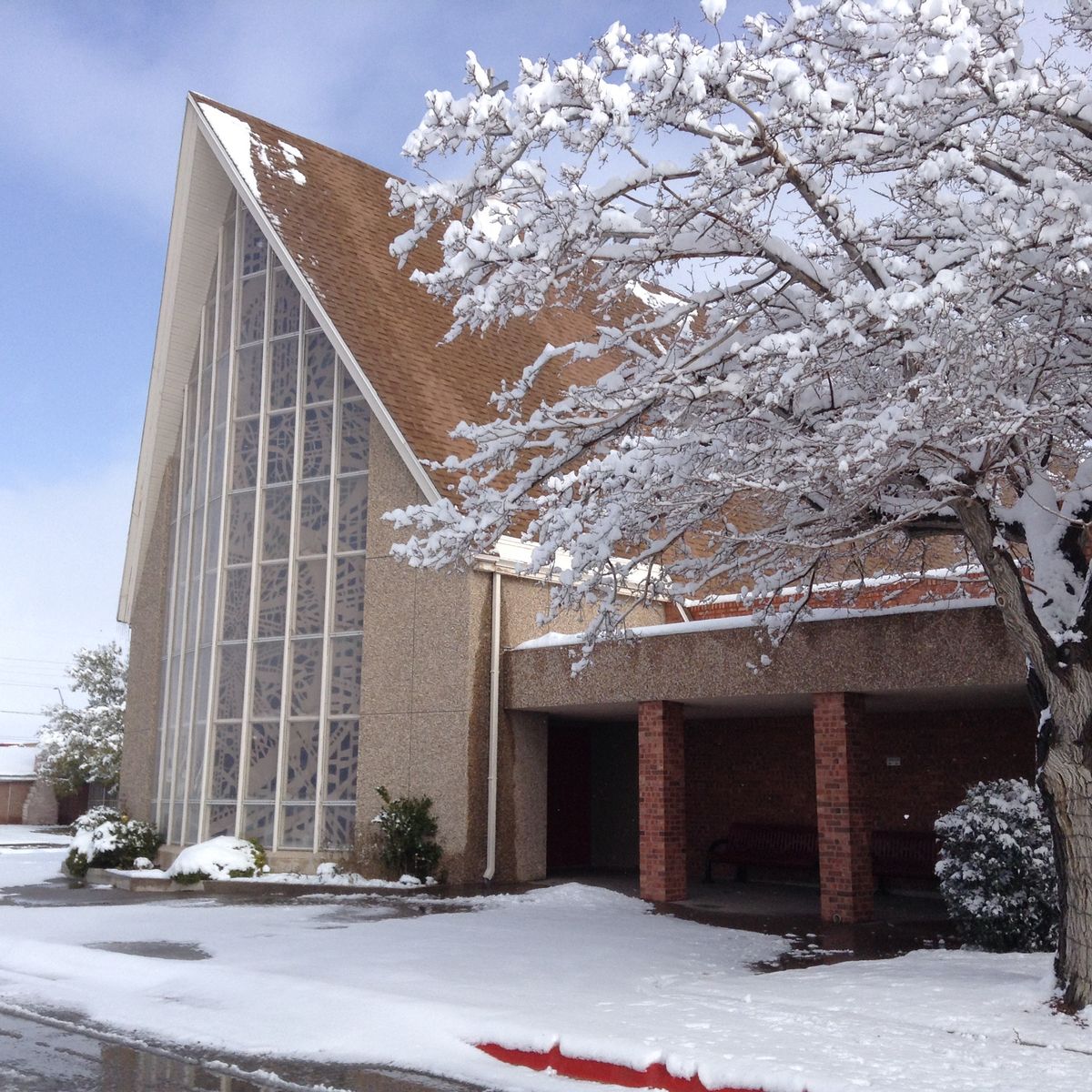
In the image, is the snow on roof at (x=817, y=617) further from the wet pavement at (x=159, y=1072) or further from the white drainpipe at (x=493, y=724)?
the wet pavement at (x=159, y=1072)

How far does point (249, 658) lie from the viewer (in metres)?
18.6

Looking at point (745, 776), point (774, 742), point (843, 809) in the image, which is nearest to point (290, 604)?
point (745, 776)

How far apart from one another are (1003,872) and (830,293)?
5.24 metres

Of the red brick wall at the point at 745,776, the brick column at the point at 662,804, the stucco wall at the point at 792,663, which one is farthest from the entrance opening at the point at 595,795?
the brick column at the point at 662,804

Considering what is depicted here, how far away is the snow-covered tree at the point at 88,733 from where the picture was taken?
132ft

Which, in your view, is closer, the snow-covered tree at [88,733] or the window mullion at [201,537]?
the window mullion at [201,537]

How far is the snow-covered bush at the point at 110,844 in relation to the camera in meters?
19.2

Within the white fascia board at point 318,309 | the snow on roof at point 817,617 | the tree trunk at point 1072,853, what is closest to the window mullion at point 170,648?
the white fascia board at point 318,309

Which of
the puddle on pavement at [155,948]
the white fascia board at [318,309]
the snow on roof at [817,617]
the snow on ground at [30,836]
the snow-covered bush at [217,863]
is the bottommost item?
the snow on ground at [30,836]

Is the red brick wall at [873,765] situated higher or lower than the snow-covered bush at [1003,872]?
higher

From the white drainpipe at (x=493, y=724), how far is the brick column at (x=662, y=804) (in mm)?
2150

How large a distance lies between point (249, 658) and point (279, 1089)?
12795 mm

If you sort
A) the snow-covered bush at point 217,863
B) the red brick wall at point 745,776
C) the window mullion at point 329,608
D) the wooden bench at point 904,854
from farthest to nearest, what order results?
the red brick wall at point 745,776
the window mullion at point 329,608
the snow-covered bush at point 217,863
the wooden bench at point 904,854

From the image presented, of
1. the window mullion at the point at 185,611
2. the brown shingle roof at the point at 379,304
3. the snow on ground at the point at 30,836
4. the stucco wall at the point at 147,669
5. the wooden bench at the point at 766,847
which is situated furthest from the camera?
the snow on ground at the point at 30,836
